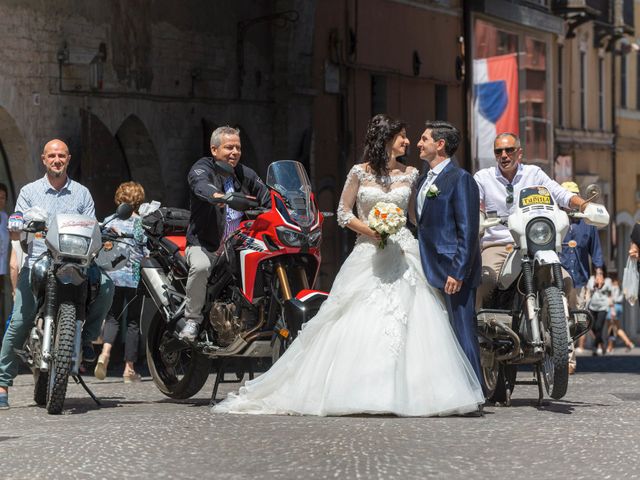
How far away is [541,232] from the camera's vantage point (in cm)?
1141

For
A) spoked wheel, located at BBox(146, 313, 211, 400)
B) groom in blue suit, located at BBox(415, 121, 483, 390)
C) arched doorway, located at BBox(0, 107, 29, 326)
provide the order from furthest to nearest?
1. arched doorway, located at BBox(0, 107, 29, 326)
2. spoked wheel, located at BBox(146, 313, 211, 400)
3. groom in blue suit, located at BBox(415, 121, 483, 390)

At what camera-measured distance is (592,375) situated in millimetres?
16641

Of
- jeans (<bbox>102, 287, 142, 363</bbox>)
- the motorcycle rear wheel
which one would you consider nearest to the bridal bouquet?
the motorcycle rear wheel

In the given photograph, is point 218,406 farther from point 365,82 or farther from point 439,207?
point 365,82

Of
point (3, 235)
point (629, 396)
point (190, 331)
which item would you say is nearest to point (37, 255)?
point (190, 331)

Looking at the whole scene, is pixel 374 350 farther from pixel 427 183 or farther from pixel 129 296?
pixel 129 296

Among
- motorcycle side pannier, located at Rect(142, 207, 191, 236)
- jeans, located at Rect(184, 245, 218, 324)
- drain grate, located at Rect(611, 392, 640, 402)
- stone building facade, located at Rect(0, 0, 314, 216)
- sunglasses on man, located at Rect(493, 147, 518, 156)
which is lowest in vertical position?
drain grate, located at Rect(611, 392, 640, 402)

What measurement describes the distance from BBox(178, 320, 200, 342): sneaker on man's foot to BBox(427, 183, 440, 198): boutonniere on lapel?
5.89 ft

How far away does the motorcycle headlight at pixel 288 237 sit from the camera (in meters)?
11.1

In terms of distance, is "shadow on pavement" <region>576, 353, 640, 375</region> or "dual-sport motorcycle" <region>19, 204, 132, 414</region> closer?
"dual-sport motorcycle" <region>19, 204, 132, 414</region>

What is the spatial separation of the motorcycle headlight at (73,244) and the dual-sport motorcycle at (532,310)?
2.57 meters

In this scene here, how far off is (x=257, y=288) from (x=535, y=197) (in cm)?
189

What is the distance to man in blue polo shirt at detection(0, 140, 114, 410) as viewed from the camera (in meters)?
11.6

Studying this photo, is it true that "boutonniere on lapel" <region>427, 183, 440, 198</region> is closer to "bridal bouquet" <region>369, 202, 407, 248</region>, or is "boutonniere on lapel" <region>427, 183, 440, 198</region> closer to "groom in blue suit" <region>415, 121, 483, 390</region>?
"groom in blue suit" <region>415, 121, 483, 390</region>
